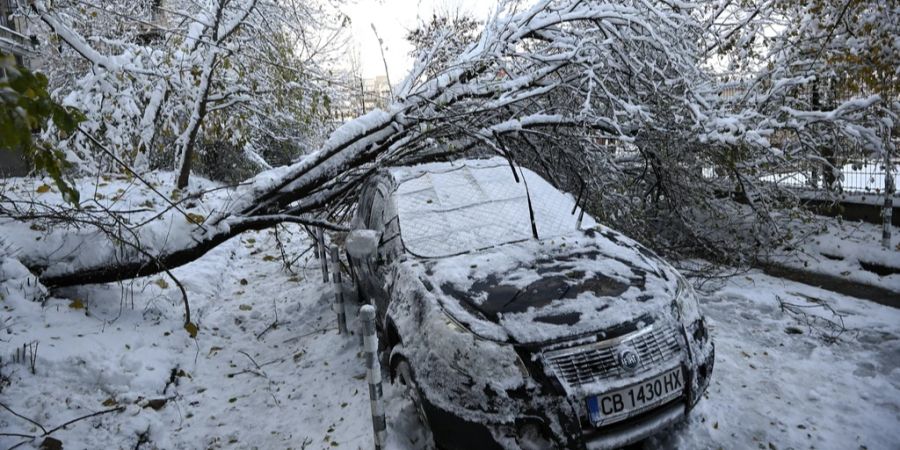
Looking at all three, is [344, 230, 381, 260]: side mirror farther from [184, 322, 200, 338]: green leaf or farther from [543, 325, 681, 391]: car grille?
[184, 322, 200, 338]: green leaf

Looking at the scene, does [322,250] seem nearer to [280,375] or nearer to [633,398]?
[280,375]

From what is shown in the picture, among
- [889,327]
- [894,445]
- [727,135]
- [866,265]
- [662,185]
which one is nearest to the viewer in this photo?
[894,445]

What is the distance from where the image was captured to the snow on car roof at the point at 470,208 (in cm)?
383

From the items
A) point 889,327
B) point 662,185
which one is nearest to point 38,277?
point 662,185

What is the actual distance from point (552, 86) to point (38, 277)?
18.2 ft

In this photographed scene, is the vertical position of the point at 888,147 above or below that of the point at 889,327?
above

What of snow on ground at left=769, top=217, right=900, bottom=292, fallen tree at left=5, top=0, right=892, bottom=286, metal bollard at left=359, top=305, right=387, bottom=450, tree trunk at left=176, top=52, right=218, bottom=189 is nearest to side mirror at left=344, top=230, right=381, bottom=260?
metal bollard at left=359, top=305, right=387, bottom=450

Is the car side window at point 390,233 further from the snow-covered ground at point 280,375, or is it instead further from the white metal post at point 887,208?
the white metal post at point 887,208

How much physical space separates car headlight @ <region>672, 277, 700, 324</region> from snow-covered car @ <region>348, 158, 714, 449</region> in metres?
0.01

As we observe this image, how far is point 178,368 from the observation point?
446 centimetres

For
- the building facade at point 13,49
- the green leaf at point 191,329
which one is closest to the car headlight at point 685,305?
the green leaf at point 191,329

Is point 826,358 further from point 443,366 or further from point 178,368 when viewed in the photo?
point 178,368

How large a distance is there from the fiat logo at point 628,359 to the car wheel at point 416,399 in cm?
112

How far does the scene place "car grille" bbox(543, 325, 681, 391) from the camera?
2.59 metres
